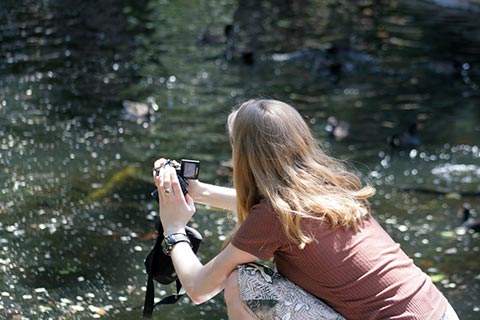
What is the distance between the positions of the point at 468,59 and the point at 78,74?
7132mm

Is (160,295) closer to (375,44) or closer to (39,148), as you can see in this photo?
(39,148)

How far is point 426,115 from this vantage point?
433 inches

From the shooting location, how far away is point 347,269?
10.6 ft

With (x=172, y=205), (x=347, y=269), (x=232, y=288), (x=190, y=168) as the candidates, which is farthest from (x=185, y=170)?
(x=347, y=269)

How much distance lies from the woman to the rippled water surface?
150 centimetres

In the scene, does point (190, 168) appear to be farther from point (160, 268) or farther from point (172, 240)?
point (160, 268)

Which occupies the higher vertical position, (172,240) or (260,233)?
Answer: (260,233)

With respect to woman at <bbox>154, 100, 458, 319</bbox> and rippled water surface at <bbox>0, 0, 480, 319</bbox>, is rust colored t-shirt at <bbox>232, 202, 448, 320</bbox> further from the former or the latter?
rippled water surface at <bbox>0, 0, 480, 319</bbox>

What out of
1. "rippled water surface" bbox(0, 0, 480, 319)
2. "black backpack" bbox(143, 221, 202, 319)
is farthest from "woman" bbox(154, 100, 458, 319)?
"rippled water surface" bbox(0, 0, 480, 319)

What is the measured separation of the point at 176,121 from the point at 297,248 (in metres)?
6.68

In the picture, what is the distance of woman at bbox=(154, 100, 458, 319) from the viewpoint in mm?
3232

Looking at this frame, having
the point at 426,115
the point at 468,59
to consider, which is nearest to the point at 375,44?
the point at 468,59

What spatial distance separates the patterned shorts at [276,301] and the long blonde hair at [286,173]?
233 mm

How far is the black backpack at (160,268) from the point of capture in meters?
3.64
